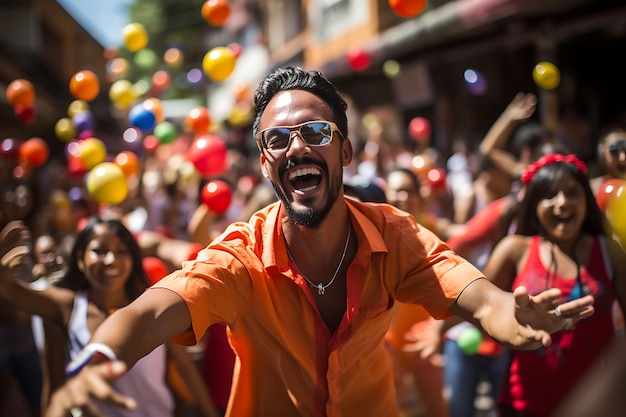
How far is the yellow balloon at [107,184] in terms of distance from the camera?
4.76 m

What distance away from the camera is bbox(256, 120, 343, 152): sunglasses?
7.73ft

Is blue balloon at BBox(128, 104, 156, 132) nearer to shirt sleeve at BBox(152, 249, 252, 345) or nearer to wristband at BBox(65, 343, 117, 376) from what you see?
shirt sleeve at BBox(152, 249, 252, 345)

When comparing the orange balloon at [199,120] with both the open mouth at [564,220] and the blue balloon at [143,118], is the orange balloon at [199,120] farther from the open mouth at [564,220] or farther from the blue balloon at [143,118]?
the open mouth at [564,220]

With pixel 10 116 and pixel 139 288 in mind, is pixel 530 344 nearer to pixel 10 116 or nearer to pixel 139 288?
pixel 139 288

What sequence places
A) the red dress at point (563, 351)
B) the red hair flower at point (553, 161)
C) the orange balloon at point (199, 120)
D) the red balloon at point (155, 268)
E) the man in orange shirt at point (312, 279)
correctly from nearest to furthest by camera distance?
1. the man in orange shirt at point (312, 279)
2. the red dress at point (563, 351)
3. the red hair flower at point (553, 161)
4. the red balloon at point (155, 268)
5. the orange balloon at point (199, 120)

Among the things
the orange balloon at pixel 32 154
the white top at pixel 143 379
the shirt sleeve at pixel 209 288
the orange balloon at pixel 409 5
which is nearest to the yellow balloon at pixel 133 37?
the orange balloon at pixel 32 154

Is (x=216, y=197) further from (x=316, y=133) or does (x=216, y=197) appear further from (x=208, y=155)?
(x=316, y=133)

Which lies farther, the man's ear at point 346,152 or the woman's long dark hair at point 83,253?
the woman's long dark hair at point 83,253

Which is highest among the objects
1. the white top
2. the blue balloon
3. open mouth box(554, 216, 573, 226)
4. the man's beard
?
the blue balloon

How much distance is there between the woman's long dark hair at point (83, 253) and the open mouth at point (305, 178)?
1541 millimetres

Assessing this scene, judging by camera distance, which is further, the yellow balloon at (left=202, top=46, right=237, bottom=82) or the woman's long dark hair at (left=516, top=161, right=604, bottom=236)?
the yellow balloon at (left=202, top=46, right=237, bottom=82)

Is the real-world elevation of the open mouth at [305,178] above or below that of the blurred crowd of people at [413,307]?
above

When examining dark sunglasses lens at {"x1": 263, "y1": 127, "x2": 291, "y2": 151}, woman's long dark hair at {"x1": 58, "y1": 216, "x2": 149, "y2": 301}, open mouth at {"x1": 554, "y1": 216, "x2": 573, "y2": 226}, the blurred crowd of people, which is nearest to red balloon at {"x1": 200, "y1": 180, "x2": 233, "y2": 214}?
the blurred crowd of people

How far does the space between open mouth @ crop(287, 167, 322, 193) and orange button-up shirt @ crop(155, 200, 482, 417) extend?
17 cm
